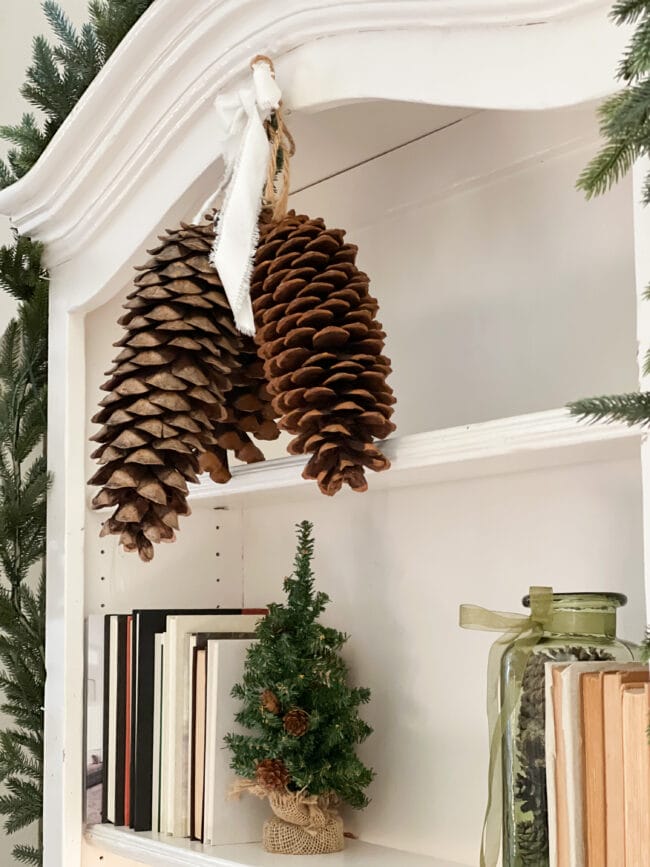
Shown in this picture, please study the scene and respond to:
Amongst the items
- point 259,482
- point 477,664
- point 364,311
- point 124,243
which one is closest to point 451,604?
point 477,664

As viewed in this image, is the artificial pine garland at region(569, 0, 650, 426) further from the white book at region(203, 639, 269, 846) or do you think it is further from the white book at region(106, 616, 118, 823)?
the white book at region(106, 616, 118, 823)

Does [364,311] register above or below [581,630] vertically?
above

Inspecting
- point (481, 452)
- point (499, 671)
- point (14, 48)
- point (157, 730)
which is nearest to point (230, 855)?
point (157, 730)

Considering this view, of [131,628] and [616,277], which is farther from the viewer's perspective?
[131,628]

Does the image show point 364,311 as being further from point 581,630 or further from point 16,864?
point 16,864

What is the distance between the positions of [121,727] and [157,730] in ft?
0.16

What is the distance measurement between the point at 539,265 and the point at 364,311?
0.22m

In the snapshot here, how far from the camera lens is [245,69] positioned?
1.00m

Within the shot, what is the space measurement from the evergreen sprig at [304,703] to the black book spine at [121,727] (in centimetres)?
18

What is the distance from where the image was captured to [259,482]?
3.47 feet

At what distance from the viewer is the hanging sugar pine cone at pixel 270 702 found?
3.47 ft

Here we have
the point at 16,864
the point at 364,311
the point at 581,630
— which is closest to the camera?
the point at 581,630

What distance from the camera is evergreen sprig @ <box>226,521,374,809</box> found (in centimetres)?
105

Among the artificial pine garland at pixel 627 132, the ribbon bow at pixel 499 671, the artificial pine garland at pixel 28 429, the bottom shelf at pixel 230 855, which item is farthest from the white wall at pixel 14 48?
the artificial pine garland at pixel 627 132
